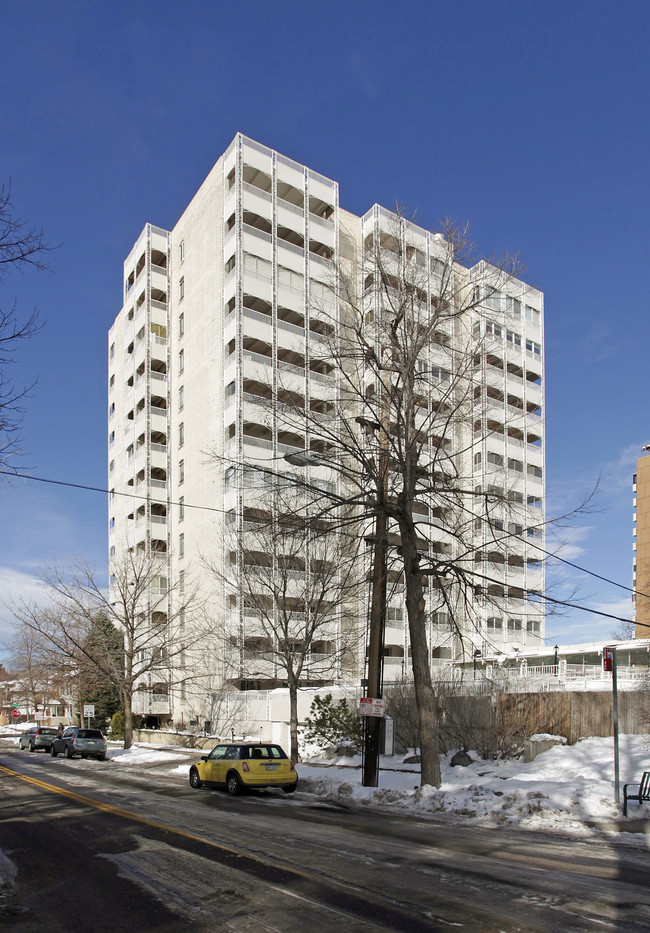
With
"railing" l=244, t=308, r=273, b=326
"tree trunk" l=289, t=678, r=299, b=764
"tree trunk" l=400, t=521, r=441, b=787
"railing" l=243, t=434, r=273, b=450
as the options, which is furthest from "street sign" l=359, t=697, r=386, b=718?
"railing" l=244, t=308, r=273, b=326

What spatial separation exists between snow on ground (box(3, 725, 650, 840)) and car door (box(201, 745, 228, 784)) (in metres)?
2.37

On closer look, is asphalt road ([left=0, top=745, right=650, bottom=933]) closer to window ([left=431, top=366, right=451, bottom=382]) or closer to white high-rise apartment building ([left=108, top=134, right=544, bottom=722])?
window ([left=431, top=366, right=451, bottom=382])

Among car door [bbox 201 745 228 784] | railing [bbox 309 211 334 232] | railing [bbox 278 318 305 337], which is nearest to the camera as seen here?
car door [bbox 201 745 228 784]

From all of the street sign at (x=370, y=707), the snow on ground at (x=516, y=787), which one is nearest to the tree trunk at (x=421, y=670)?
the snow on ground at (x=516, y=787)

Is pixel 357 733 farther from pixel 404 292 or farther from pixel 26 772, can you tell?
pixel 404 292

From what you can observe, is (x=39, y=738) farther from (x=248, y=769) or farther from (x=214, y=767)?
(x=248, y=769)

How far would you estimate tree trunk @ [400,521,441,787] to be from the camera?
1780cm

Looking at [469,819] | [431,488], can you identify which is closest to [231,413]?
[431,488]

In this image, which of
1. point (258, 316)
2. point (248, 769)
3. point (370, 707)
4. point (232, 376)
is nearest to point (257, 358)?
point (232, 376)

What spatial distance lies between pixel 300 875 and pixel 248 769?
11575 mm

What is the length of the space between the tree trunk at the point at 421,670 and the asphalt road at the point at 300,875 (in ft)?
7.90

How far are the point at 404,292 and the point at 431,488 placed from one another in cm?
517

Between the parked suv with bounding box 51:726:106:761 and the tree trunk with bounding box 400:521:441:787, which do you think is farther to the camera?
the parked suv with bounding box 51:726:106:761

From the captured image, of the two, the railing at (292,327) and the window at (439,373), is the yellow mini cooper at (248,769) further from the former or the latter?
the railing at (292,327)
